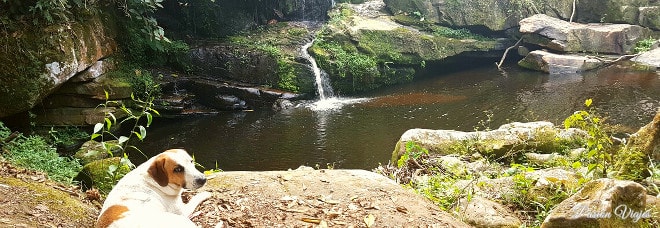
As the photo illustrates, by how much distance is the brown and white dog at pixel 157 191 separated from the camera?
276cm

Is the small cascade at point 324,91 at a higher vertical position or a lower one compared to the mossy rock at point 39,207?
lower

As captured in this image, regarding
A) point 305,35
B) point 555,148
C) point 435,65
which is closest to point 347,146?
point 555,148

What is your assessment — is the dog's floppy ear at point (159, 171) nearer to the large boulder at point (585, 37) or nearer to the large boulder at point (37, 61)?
the large boulder at point (37, 61)

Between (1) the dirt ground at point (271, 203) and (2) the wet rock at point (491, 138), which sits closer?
(1) the dirt ground at point (271, 203)

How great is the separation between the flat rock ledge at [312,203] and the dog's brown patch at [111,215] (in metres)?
0.61

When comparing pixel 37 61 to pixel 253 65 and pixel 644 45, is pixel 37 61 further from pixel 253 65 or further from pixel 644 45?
pixel 644 45

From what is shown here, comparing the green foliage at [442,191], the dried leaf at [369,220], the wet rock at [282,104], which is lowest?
the wet rock at [282,104]

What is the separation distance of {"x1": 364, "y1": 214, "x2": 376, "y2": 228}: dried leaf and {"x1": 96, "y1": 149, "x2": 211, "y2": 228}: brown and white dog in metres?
1.22

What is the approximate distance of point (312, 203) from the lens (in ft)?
11.6

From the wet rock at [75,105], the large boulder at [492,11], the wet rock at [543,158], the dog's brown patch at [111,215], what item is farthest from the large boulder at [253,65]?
the dog's brown patch at [111,215]

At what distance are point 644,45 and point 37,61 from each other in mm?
19629

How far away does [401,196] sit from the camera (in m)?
3.80

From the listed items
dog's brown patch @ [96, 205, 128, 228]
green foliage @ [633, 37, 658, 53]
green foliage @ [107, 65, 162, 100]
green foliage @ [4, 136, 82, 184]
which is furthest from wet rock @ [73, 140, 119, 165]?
green foliage @ [633, 37, 658, 53]

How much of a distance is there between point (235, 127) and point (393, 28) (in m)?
8.18
